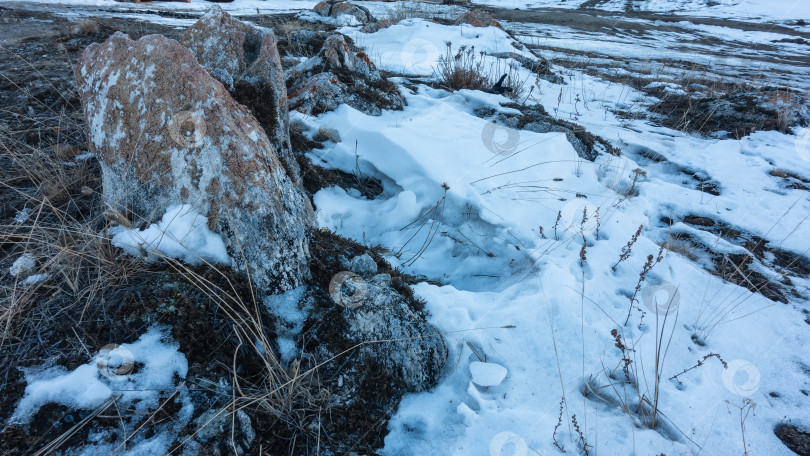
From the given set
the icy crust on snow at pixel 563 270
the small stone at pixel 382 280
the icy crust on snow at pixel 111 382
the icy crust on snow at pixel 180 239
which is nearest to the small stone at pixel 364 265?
the small stone at pixel 382 280

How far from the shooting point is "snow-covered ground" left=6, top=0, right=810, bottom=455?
200 cm

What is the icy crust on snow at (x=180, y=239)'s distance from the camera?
2.07 meters

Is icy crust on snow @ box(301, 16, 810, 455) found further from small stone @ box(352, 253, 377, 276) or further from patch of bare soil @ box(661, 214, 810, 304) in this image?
small stone @ box(352, 253, 377, 276)

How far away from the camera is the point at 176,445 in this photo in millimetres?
1536

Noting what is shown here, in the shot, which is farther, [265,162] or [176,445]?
[265,162]

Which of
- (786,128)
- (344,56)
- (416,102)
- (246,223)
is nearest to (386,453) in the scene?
(246,223)

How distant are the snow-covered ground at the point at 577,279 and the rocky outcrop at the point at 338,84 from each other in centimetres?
27

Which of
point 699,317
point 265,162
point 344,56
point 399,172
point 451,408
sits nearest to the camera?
point 451,408

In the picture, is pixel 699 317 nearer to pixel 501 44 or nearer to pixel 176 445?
pixel 176 445

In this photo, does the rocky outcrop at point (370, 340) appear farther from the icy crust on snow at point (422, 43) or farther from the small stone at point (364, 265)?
the icy crust on snow at point (422, 43)

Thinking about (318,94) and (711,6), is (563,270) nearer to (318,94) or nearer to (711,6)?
(318,94)

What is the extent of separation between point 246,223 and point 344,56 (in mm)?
4124

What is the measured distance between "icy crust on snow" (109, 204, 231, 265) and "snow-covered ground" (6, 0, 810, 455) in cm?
74

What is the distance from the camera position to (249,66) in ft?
10.2
